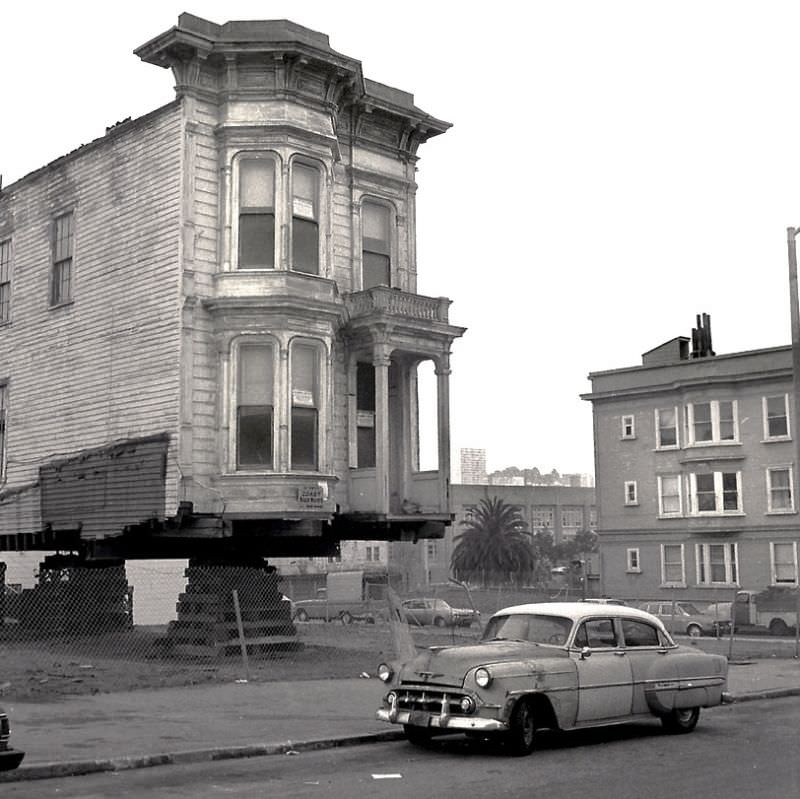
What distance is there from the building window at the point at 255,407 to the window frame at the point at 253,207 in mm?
1631

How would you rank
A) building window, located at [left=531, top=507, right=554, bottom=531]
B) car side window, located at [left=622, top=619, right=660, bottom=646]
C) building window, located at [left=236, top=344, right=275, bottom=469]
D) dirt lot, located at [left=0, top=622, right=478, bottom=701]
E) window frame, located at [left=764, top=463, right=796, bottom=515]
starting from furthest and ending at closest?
building window, located at [left=531, top=507, right=554, bottom=531], window frame, located at [left=764, top=463, right=796, bottom=515], building window, located at [left=236, top=344, right=275, bottom=469], dirt lot, located at [left=0, top=622, right=478, bottom=701], car side window, located at [left=622, top=619, right=660, bottom=646]

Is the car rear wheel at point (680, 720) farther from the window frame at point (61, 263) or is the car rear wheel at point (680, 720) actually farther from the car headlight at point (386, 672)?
the window frame at point (61, 263)

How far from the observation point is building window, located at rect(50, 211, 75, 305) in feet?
81.4

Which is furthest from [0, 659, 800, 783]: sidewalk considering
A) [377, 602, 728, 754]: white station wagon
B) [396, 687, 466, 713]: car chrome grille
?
[377, 602, 728, 754]: white station wagon

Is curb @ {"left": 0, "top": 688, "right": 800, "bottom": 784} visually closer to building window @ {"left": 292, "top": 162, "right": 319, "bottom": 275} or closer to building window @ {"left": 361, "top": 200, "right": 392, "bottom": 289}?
→ building window @ {"left": 292, "top": 162, "right": 319, "bottom": 275}

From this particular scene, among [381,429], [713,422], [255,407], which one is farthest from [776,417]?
[255,407]

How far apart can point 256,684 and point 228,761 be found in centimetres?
652

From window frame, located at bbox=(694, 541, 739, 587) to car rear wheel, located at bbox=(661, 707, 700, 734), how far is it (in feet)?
121

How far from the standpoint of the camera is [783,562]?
48.7 metres

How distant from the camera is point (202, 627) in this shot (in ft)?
71.9

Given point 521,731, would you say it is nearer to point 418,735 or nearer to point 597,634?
point 418,735

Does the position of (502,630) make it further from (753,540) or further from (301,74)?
(753,540)

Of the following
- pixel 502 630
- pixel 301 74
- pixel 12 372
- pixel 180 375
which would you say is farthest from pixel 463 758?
pixel 12 372

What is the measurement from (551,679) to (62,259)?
17089mm
